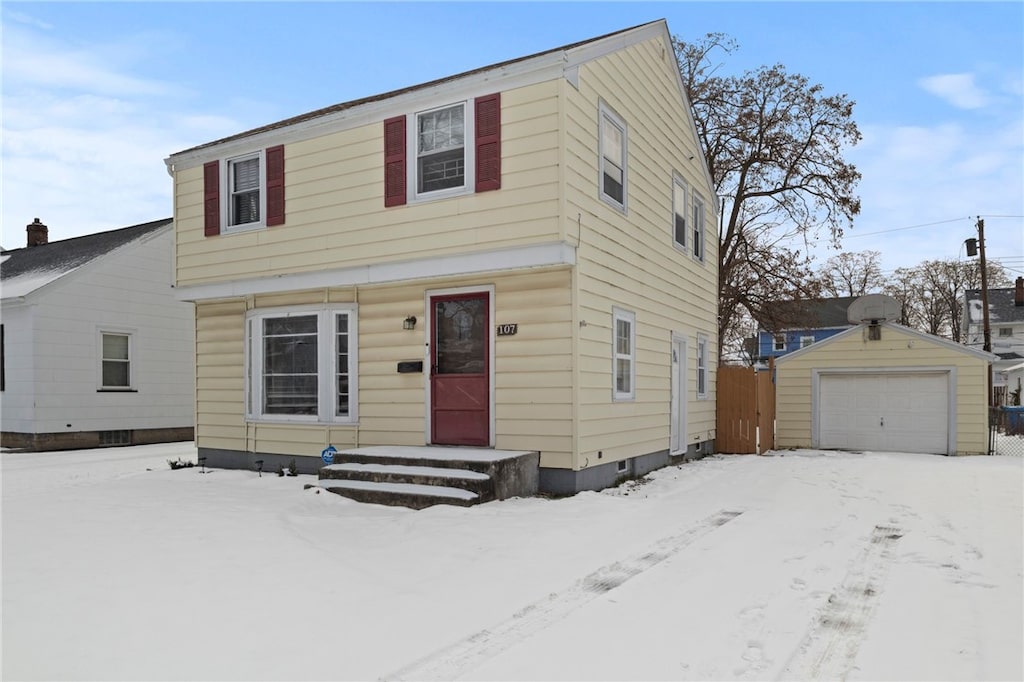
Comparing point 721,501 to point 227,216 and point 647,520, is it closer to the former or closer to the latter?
point 647,520

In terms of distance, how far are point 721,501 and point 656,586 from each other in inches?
159

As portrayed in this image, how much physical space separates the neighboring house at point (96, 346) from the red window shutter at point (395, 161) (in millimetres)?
10522

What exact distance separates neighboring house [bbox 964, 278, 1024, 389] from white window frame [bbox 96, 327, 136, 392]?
1704 inches

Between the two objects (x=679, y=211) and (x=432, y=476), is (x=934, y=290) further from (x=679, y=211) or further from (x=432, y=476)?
(x=432, y=476)

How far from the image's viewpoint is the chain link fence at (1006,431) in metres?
14.9

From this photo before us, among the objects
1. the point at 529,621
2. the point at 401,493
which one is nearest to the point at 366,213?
the point at 401,493

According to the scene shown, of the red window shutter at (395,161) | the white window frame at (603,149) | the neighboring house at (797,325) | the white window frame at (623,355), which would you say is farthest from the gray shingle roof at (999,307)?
the red window shutter at (395,161)

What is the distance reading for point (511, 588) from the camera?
4.85 meters

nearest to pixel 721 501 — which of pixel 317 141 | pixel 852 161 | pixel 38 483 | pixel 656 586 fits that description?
pixel 656 586

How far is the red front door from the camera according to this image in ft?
29.8

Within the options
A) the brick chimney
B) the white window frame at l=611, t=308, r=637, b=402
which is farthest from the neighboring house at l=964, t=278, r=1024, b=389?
the brick chimney

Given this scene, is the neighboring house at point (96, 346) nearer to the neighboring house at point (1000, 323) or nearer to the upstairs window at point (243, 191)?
the upstairs window at point (243, 191)

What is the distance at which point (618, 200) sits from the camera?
33.1 ft

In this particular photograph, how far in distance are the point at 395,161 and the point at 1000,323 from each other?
4484cm
